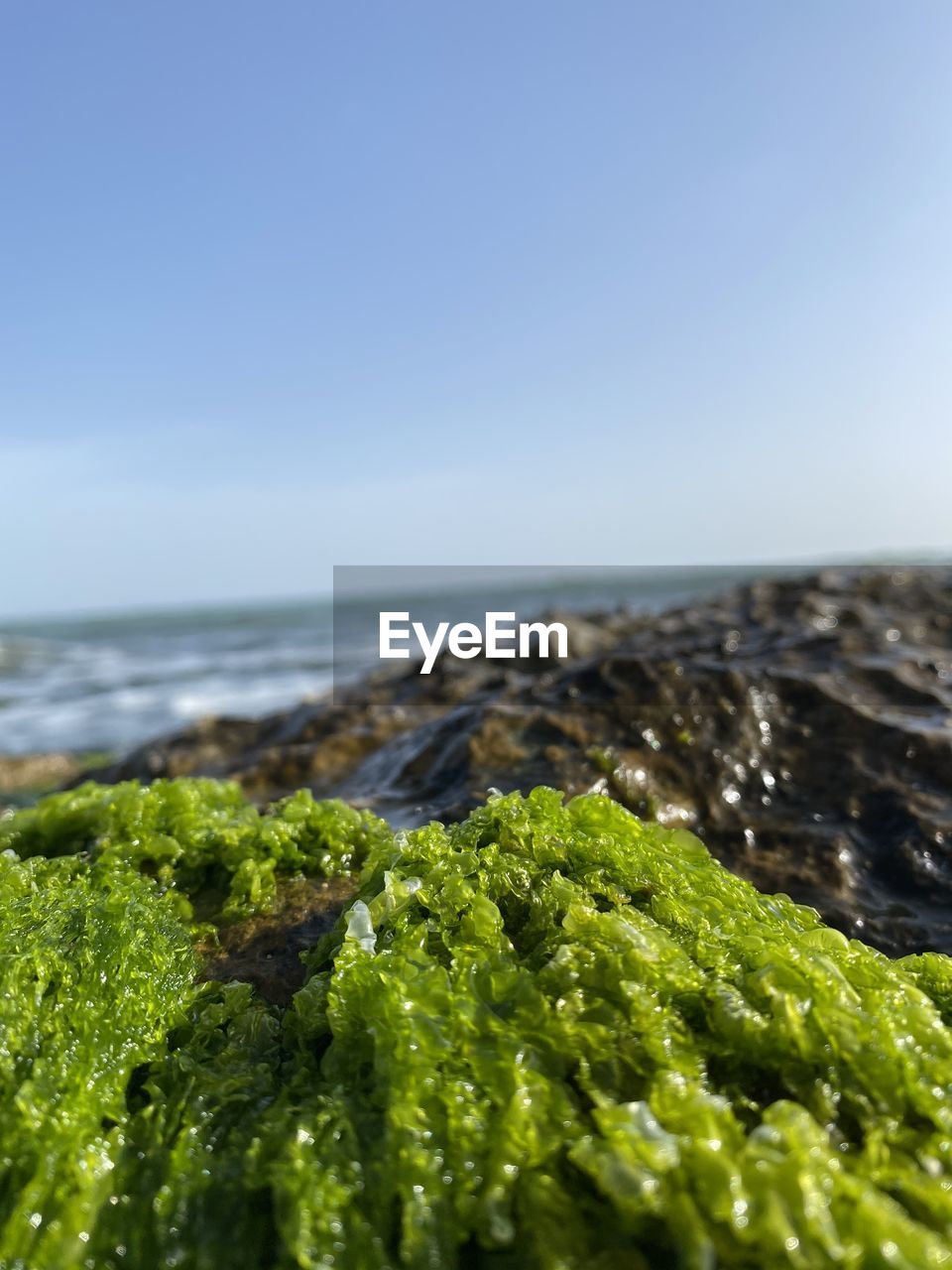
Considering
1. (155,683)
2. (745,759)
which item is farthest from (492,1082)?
(155,683)

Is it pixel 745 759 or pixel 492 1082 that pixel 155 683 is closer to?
pixel 745 759

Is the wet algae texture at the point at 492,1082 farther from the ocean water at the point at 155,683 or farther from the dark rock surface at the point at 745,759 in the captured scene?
the ocean water at the point at 155,683

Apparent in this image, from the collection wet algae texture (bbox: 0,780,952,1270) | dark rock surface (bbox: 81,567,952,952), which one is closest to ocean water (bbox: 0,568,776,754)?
dark rock surface (bbox: 81,567,952,952)

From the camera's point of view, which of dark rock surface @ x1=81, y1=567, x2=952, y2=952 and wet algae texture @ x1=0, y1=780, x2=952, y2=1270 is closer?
wet algae texture @ x1=0, y1=780, x2=952, y2=1270

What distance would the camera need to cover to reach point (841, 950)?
180 cm

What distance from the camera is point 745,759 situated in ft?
12.6

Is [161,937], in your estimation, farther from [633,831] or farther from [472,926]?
[633,831]

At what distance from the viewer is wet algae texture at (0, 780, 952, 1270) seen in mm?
1249

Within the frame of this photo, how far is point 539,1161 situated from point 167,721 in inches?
456

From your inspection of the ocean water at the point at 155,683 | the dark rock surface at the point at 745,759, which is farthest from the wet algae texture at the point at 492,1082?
the ocean water at the point at 155,683

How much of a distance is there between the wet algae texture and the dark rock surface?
50.1 inches

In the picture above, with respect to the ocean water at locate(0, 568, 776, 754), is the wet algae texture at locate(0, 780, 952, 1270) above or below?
above

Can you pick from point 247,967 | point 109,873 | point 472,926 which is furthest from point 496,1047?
point 109,873

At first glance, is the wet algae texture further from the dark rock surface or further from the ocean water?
the ocean water
